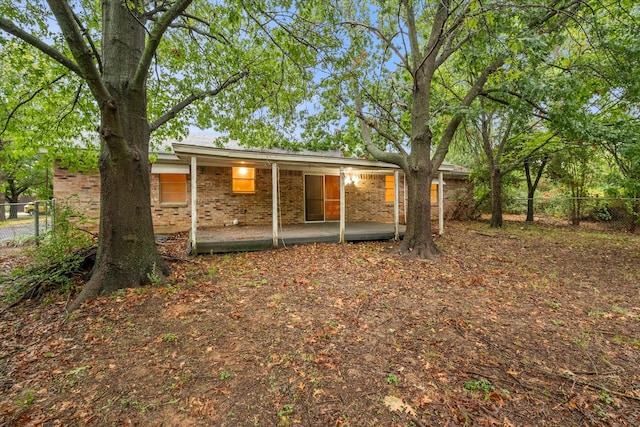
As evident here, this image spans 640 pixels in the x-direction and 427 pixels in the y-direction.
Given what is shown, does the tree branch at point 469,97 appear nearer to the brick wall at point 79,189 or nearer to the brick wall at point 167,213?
the brick wall at point 167,213

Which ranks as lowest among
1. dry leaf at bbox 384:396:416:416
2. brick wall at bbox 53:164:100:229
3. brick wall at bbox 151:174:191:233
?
dry leaf at bbox 384:396:416:416

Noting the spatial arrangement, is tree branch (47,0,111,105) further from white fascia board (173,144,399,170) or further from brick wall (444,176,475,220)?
brick wall (444,176,475,220)

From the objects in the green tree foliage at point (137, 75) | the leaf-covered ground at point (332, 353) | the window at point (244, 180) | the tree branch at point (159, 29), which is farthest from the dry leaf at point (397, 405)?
the window at point (244, 180)

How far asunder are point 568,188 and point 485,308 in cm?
1368

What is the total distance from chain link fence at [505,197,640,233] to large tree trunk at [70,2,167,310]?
1573 cm

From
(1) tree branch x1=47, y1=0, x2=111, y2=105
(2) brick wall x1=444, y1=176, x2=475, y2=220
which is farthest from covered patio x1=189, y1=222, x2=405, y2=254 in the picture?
(2) brick wall x1=444, y1=176, x2=475, y2=220

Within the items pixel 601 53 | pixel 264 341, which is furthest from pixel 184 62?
pixel 601 53

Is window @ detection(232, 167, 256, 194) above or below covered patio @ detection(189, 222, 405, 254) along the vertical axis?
above

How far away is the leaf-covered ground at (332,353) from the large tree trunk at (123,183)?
458 millimetres

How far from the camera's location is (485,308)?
3.95 m

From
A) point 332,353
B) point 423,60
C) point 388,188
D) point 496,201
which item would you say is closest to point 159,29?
point 332,353

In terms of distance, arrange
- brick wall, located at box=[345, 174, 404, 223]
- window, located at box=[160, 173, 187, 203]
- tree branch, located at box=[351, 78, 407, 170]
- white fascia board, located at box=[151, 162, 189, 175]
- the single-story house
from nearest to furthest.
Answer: tree branch, located at box=[351, 78, 407, 170]
the single-story house
white fascia board, located at box=[151, 162, 189, 175]
window, located at box=[160, 173, 187, 203]
brick wall, located at box=[345, 174, 404, 223]

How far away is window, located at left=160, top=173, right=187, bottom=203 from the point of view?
10000mm

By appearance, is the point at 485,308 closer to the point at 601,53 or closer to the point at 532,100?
the point at 532,100
